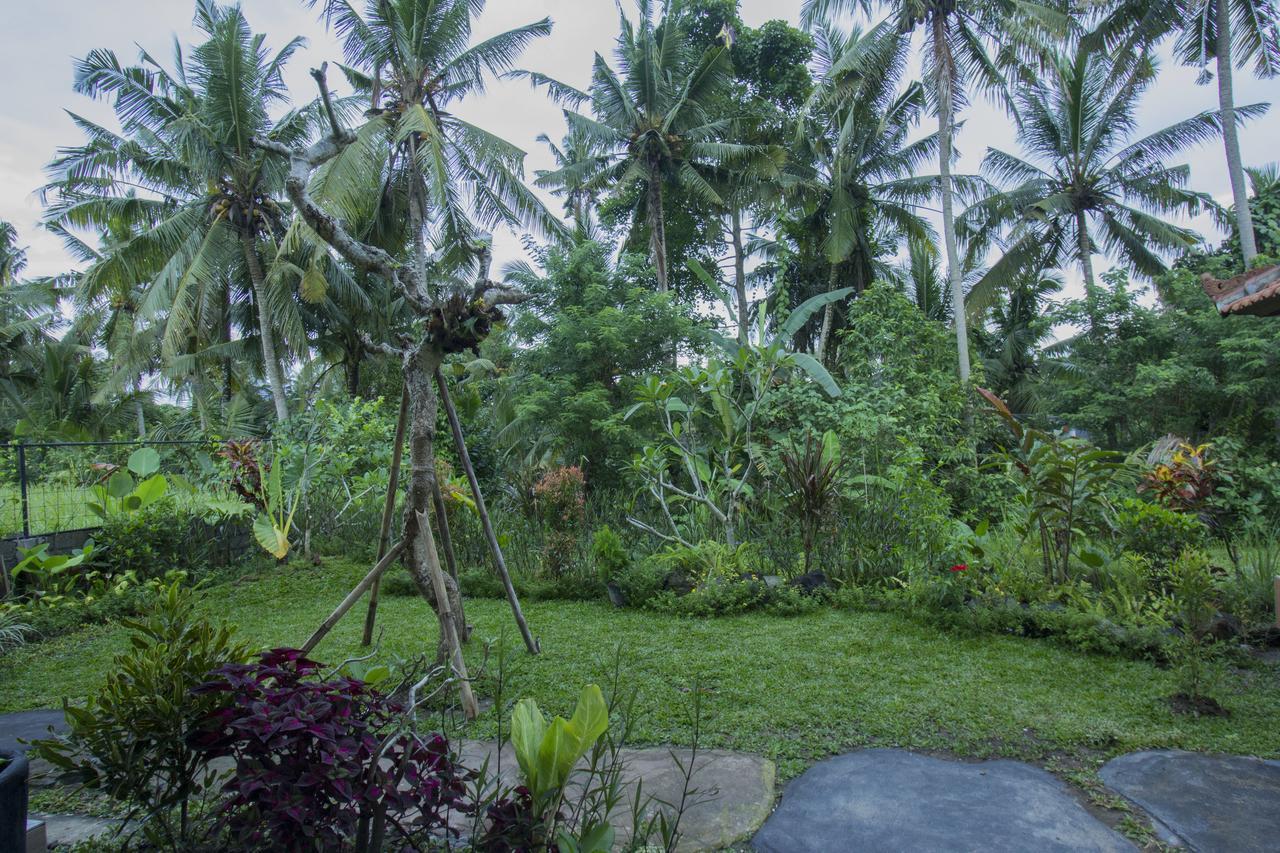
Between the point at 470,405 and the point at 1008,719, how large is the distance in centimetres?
958

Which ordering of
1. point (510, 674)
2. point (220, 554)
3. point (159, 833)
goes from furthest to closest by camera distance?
point (220, 554)
point (510, 674)
point (159, 833)

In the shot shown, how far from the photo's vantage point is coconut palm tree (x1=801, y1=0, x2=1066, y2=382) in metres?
13.7

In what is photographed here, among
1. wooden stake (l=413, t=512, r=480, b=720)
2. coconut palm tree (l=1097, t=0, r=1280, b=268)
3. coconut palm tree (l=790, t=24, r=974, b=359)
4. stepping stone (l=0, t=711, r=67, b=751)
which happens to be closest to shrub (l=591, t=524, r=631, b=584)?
wooden stake (l=413, t=512, r=480, b=720)

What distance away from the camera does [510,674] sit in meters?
3.47

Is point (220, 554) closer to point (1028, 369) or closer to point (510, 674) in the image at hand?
point (510, 674)

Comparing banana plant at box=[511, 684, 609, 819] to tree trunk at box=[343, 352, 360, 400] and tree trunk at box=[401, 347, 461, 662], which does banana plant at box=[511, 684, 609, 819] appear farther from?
tree trunk at box=[343, 352, 360, 400]

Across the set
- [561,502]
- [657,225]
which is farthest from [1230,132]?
[561,502]

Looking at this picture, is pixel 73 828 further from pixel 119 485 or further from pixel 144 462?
pixel 144 462

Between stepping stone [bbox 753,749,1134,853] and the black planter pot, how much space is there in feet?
6.14

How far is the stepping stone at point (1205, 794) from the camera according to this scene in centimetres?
204

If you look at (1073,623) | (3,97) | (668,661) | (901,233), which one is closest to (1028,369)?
(901,233)

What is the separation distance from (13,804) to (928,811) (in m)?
2.48

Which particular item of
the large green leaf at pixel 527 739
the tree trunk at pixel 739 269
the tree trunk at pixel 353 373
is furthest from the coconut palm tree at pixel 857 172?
the large green leaf at pixel 527 739

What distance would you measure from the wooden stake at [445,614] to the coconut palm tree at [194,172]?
430 inches
